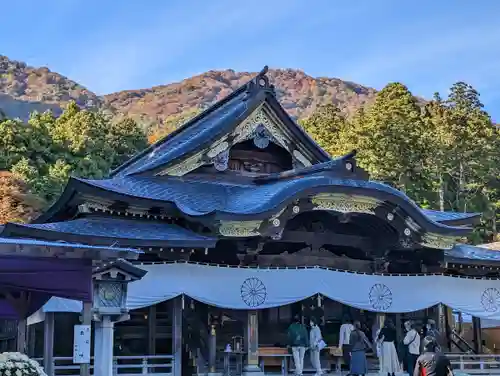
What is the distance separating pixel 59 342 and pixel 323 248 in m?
6.56

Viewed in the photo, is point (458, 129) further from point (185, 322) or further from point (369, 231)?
point (185, 322)

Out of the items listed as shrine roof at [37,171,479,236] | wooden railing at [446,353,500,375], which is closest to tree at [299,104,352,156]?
wooden railing at [446,353,500,375]

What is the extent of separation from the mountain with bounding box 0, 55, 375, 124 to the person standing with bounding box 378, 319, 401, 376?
97030 millimetres

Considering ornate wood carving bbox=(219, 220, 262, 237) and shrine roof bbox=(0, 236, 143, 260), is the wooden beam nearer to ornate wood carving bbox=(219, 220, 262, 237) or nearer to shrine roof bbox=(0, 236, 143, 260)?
ornate wood carving bbox=(219, 220, 262, 237)

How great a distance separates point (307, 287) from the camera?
14.4 meters

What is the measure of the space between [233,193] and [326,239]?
8.30 ft

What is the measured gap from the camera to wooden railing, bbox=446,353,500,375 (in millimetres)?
15688

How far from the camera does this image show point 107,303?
27.3 feet

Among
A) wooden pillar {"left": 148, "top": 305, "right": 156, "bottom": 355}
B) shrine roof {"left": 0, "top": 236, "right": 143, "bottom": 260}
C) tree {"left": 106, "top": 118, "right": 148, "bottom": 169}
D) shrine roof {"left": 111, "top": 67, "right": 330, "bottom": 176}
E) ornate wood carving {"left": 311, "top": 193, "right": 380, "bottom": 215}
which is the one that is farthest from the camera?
tree {"left": 106, "top": 118, "right": 148, "bottom": 169}

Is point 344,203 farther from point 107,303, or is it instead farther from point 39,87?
point 39,87

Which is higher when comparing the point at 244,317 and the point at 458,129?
the point at 458,129

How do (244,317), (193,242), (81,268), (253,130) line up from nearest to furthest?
(81,268)
(193,242)
(244,317)
(253,130)

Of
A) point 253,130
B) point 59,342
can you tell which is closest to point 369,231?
point 253,130

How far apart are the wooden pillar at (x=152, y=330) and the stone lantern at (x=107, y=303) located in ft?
18.6
